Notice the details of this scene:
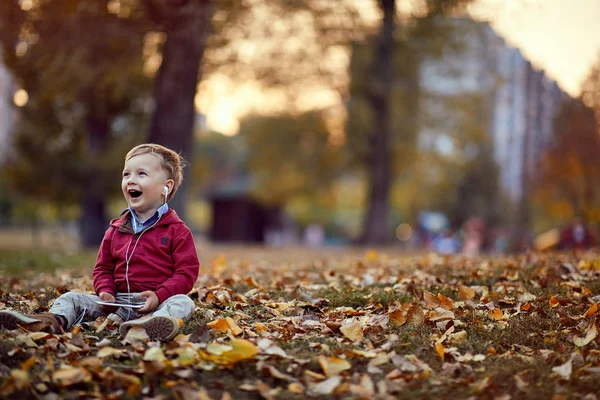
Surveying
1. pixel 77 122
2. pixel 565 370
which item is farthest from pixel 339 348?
pixel 77 122

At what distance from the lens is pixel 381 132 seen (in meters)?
21.8

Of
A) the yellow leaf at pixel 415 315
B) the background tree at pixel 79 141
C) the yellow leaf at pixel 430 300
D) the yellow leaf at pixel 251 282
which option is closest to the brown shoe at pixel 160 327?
the yellow leaf at pixel 415 315

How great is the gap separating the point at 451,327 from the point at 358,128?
18937 mm

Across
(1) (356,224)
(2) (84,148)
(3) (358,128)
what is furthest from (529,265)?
(1) (356,224)

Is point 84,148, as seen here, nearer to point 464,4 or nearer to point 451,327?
point 464,4

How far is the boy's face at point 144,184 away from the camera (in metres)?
4.58

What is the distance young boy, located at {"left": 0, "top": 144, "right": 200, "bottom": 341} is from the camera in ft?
14.6

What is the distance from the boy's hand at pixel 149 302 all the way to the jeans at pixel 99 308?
1.6 inches

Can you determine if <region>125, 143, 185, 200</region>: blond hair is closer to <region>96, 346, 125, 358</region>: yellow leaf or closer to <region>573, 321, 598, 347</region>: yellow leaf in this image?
<region>96, 346, 125, 358</region>: yellow leaf

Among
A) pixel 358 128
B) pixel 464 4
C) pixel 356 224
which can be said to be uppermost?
pixel 464 4

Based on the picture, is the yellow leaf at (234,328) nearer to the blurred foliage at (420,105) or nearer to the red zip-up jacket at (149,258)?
the red zip-up jacket at (149,258)

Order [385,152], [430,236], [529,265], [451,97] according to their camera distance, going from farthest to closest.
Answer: [430,236]
[451,97]
[385,152]
[529,265]

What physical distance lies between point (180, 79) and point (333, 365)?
348 inches

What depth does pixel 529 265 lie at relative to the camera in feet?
23.6
